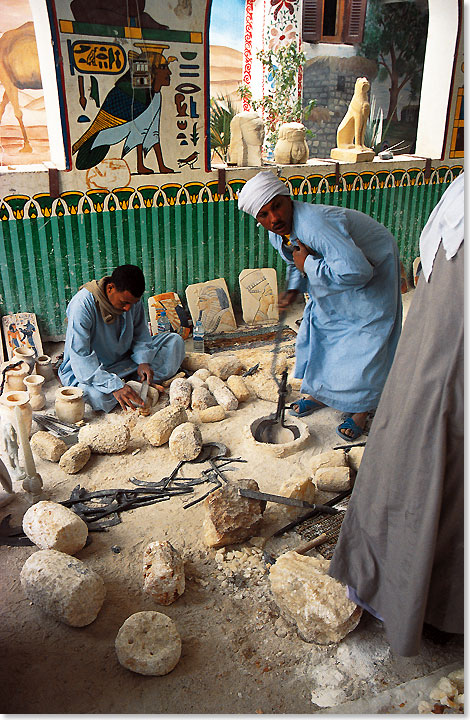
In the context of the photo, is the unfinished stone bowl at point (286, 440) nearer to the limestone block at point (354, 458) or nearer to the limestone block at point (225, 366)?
the limestone block at point (354, 458)

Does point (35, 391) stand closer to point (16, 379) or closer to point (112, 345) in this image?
point (16, 379)

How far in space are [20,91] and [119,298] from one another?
7637 millimetres

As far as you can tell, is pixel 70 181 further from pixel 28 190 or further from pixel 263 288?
pixel 263 288

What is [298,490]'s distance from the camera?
359 cm

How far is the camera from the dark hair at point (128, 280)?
14.5 ft

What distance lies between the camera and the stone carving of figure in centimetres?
669

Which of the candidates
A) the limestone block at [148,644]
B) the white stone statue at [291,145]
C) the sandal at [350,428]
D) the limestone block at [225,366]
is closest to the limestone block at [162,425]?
the limestone block at [225,366]

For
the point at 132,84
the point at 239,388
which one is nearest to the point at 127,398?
the point at 239,388

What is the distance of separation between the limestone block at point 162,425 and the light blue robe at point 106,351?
52cm

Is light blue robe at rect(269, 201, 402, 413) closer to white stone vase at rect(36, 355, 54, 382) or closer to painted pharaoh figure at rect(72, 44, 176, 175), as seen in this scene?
painted pharaoh figure at rect(72, 44, 176, 175)

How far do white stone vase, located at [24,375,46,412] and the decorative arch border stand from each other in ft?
5.90

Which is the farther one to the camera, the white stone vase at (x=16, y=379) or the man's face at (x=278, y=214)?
the white stone vase at (x=16, y=379)

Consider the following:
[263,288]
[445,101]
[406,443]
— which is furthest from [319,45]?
[406,443]

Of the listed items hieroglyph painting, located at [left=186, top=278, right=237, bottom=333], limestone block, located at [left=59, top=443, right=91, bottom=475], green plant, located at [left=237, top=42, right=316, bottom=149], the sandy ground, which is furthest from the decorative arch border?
the sandy ground
